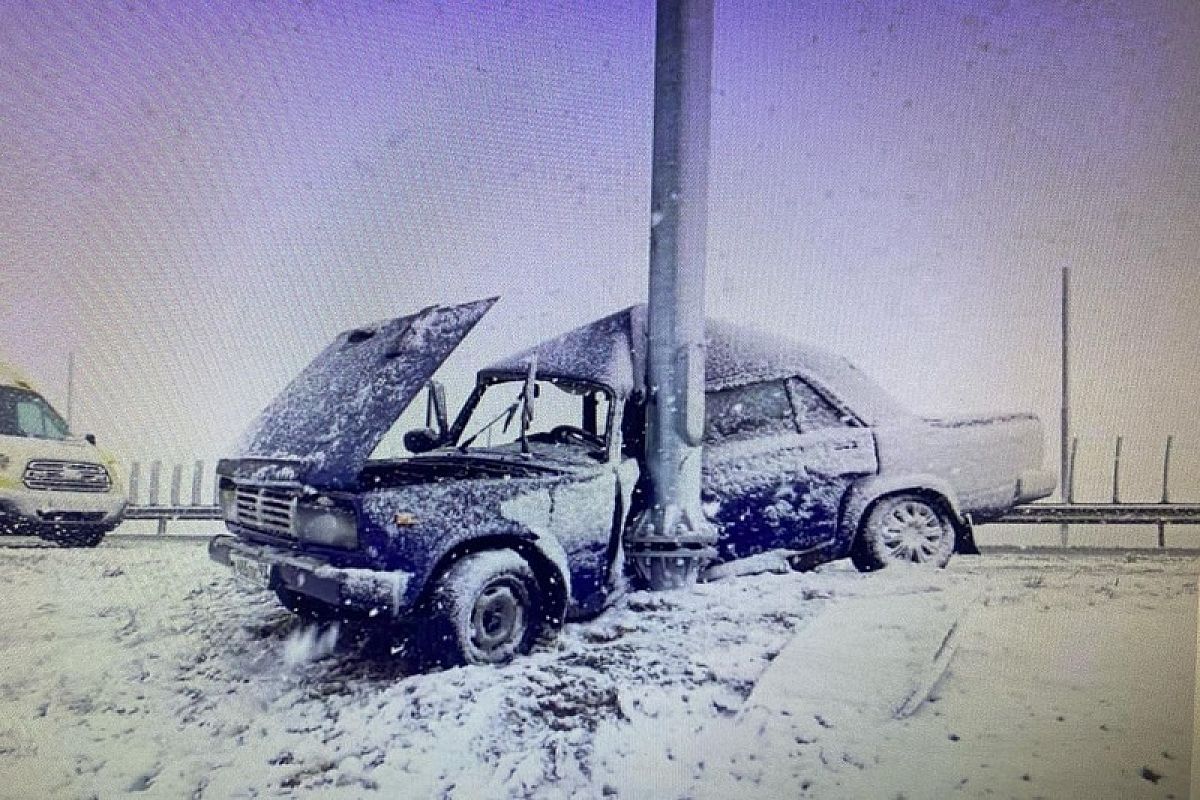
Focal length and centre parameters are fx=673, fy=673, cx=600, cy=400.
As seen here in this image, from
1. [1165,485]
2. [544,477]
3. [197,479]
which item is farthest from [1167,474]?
[197,479]

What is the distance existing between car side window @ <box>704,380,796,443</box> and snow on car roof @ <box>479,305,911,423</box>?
36mm

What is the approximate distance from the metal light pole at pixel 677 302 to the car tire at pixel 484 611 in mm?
335

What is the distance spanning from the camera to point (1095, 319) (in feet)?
5.80

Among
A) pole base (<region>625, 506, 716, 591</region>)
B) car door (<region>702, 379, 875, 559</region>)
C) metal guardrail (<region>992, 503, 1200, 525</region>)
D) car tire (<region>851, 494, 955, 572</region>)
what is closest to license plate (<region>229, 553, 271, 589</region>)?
pole base (<region>625, 506, 716, 591</region>)

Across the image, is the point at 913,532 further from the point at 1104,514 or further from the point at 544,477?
the point at 544,477

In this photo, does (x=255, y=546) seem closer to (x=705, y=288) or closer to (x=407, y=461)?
(x=407, y=461)

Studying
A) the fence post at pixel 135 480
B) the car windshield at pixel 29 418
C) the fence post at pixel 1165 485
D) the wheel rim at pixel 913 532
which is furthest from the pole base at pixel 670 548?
the car windshield at pixel 29 418

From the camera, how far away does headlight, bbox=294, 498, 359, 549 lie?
69.2 inches

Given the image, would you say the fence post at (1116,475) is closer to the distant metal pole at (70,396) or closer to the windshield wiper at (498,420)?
the windshield wiper at (498,420)

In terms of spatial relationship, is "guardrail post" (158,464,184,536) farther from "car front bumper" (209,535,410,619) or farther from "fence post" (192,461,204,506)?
"car front bumper" (209,535,410,619)

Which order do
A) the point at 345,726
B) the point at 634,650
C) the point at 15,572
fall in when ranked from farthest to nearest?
the point at 15,572
the point at 634,650
the point at 345,726

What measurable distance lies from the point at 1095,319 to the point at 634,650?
4.87 ft

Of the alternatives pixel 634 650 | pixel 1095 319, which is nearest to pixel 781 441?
pixel 634 650

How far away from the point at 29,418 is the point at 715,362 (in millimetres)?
1905
